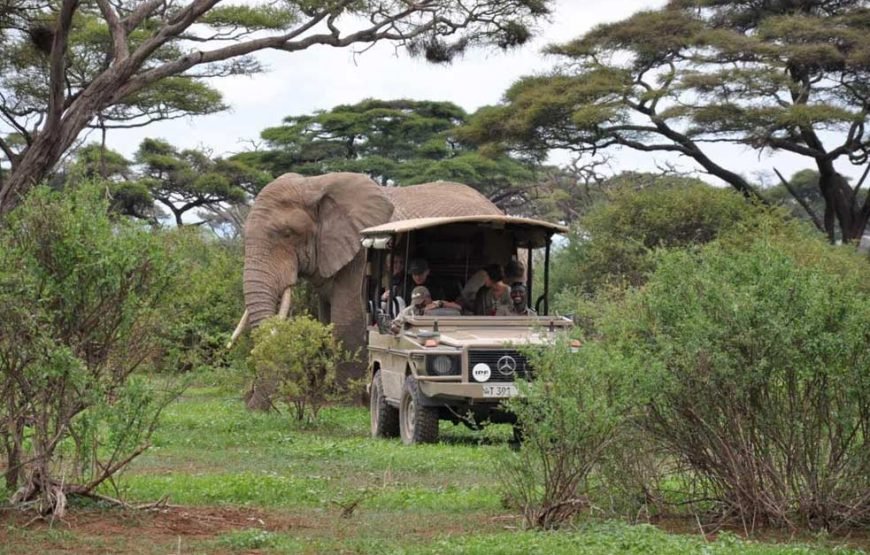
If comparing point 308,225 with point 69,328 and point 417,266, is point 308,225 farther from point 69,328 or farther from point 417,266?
point 69,328

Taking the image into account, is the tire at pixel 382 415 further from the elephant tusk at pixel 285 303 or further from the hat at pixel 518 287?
the elephant tusk at pixel 285 303

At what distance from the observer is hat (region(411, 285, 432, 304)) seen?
15.1 metres

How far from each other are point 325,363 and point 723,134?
706 inches

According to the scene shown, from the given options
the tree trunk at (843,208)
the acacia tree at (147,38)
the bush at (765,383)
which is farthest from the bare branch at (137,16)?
the tree trunk at (843,208)

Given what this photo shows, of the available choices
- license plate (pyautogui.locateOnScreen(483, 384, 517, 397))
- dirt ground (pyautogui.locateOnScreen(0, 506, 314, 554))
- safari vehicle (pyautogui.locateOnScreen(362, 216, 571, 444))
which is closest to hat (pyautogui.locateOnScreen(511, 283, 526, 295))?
safari vehicle (pyautogui.locateOnScreen(362, 216, 571, 444))

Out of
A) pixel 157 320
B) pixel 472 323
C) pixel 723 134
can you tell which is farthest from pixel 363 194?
pixel 723 134

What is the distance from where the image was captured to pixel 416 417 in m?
14.1

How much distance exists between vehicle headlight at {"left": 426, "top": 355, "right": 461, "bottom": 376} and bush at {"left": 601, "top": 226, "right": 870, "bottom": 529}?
4.26 metres

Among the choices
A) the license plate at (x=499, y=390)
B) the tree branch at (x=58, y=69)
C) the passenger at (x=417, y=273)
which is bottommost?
the license plate at (x=499, y=390)

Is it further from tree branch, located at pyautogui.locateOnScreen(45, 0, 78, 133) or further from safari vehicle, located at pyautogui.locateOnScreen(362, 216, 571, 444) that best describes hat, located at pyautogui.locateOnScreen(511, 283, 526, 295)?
tree branch, located at pyautogui.locateOnScreen(45, 0, 78, 133)

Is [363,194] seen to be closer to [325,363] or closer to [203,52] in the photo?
[203,52]

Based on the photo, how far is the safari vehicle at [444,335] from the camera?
1353 centimetres

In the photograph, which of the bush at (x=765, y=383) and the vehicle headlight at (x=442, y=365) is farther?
the vehicle headlight at (x=442, y=365)

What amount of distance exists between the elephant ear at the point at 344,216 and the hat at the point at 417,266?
16.6 ft
